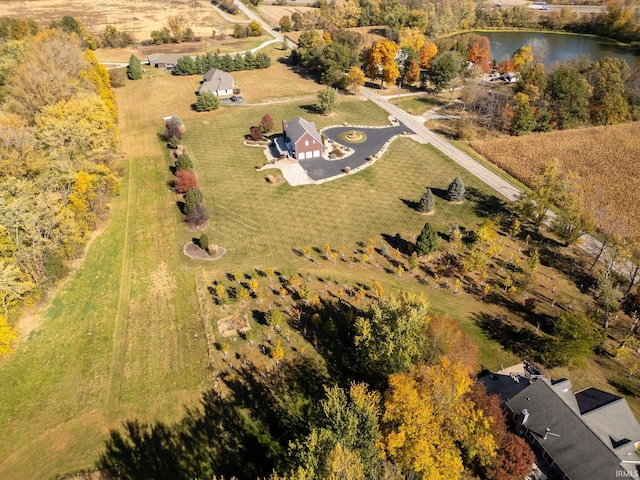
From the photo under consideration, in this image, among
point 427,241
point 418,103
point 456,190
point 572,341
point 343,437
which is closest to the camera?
point 343,437

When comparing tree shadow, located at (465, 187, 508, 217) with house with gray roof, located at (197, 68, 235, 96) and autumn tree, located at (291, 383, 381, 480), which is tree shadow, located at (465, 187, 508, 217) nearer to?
autumn tree, located at (291, 383, 381, 480)

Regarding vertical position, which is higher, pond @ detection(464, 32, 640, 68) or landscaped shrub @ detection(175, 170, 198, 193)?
pond @ detection(464, 32, 640, 68)

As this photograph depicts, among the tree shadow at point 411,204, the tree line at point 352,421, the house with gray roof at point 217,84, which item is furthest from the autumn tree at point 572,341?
the house with gray roof at point 217,84

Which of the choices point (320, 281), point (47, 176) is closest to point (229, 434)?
point (320, 281)

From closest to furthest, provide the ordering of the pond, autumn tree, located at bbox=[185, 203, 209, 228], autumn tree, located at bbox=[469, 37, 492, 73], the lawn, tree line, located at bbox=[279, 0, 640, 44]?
autumn tree, located at bbox=[185, 203, 209, 228]
the lawn
autumn tree, located at bbox=[469, 37, 492, 73]
the pond
tree line, located at bbox=[279, 0, 640, 44]

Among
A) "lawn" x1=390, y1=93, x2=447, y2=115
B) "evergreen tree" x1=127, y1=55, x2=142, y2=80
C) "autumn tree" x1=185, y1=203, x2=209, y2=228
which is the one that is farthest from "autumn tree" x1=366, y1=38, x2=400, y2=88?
"autumn tree" x1=185, y1=203, x2=209, y2=228

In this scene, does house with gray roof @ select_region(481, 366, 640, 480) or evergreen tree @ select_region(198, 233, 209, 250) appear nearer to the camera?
house with gray roof @ select_region(481, 366, 640, 480)

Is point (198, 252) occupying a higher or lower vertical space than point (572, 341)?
lower

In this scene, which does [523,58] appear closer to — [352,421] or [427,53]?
[427,53]

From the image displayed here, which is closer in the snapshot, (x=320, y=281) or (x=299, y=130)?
(x=320, y=281)
